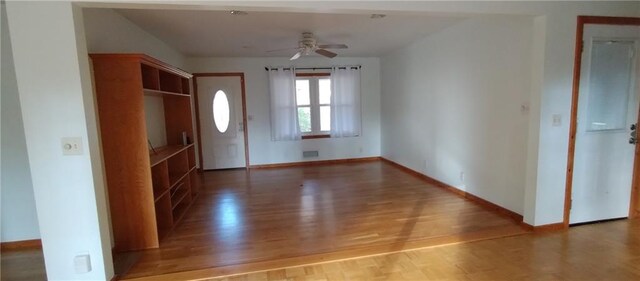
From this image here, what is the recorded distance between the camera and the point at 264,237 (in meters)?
2.92

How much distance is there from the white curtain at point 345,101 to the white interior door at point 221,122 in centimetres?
186

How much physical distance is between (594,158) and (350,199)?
254 centimetres

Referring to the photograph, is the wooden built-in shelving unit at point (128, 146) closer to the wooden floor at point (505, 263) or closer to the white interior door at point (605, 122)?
the wooden floor at point (505, 263)

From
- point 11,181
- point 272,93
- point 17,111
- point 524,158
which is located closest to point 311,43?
point 272,93

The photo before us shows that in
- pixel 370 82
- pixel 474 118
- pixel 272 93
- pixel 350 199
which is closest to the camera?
pixel 474 118

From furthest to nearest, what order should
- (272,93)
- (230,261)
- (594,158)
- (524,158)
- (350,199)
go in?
(272,93) < (350,199) < (524,158) < (594,158) < (230,261)

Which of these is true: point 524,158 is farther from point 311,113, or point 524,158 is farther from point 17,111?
point 17,111

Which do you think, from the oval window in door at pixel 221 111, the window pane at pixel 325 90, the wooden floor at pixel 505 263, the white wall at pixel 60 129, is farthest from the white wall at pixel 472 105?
the white wall at pixel 60 129

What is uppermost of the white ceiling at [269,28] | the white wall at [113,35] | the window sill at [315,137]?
the white ceiling at [269,28]

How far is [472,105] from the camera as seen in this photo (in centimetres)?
376

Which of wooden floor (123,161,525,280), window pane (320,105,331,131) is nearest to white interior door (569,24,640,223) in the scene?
wooden floor (123,161,525,280)

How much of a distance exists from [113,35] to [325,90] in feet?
13.0

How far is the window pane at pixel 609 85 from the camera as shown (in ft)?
9.07

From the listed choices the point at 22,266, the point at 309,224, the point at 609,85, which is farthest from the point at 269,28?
the point at 609,85
